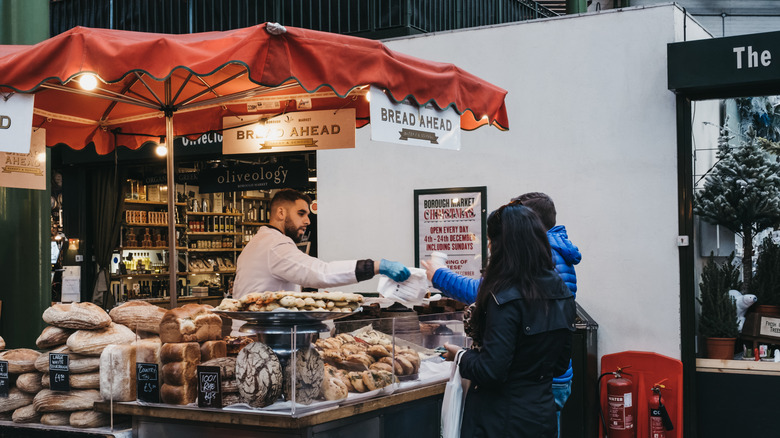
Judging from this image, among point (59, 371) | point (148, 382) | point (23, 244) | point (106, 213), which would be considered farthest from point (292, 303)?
point (106, 213)

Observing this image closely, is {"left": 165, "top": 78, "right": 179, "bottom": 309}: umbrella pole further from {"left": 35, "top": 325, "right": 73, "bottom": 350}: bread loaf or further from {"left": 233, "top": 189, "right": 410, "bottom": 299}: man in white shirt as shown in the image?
{"left": 35, "top": 325, "right": 73, "bottom": 350}: bread loaf

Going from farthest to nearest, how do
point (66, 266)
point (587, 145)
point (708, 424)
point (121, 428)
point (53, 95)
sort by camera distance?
1. point (66, 266)
2. point (587, 145)
3. point (708, 424)
4. point (53, 95)
5. point (121, 428)

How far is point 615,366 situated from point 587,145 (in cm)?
204

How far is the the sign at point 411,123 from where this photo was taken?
4.32m

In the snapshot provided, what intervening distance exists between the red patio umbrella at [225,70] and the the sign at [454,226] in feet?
7.95

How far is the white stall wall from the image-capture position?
712 cm

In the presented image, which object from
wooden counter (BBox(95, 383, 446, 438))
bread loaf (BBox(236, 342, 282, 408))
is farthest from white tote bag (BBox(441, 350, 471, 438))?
bread loaf (BBox(236, 342, 282, 408))

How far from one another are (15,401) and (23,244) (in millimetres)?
2122

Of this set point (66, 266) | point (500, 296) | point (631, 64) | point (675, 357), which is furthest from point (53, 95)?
point (66, 266)

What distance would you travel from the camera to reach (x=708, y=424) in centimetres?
690

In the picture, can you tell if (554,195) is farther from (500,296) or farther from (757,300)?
(500,296)

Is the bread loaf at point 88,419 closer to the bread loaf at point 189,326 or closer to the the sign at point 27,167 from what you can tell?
the bread loaf at point 189,326

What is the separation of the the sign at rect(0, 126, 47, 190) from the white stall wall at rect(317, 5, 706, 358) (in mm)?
3637

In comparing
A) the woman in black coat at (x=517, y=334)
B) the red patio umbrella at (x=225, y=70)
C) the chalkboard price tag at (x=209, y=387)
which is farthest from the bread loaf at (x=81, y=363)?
the woman in black coat at (x=517, y=334)
